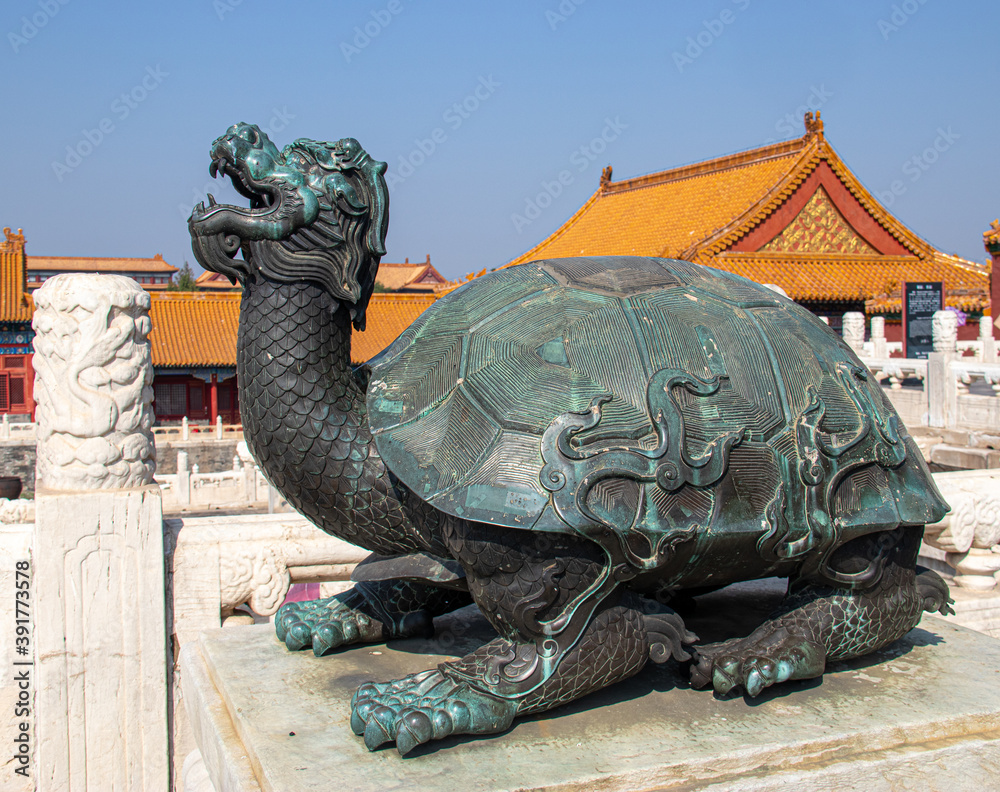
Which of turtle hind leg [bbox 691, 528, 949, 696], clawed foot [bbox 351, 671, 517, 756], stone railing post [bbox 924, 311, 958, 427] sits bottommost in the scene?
clawed foot [bbox 351, 671, 517, 756]

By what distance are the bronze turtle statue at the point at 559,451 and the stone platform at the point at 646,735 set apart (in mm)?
92

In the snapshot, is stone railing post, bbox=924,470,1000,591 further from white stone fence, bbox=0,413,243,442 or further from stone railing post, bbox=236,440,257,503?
white stone fence, bbox=0,413,243,442

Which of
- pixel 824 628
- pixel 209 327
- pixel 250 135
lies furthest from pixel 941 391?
pixel 209 327

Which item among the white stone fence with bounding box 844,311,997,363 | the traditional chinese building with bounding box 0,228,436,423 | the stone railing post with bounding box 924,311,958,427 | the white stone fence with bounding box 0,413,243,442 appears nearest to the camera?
the stone railing post with bounding box 924,311,958,427

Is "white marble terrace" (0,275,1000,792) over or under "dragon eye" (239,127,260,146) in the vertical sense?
under

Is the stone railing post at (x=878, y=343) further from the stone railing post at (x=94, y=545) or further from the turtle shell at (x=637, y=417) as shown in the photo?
the stone railing post at (x=94, y=545)

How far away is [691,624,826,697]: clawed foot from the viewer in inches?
95.2

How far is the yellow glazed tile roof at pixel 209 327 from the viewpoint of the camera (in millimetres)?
24000

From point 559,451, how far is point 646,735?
76 cm

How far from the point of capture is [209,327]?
25.4 m

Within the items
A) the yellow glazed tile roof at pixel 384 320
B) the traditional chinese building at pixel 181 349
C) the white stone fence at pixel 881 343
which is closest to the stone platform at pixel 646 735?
the white stone fence at pixel 881 343

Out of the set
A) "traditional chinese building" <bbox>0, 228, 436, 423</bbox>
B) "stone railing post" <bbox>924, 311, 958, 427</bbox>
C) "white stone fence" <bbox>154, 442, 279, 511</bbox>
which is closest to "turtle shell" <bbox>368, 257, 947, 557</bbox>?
"stone railing post" <bbox>924, 311, 958, 427</bbox>

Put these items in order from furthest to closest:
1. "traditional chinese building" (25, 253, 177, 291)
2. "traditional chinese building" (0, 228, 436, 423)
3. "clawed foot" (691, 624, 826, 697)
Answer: "traditional chinese building" (25, 253, 177, 291)
"traditional chinese building" (0, 228, 436, 423)
"clawed foot" (691, 624, 826, 697)

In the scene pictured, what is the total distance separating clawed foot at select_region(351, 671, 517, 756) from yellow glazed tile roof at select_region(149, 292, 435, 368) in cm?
2138
